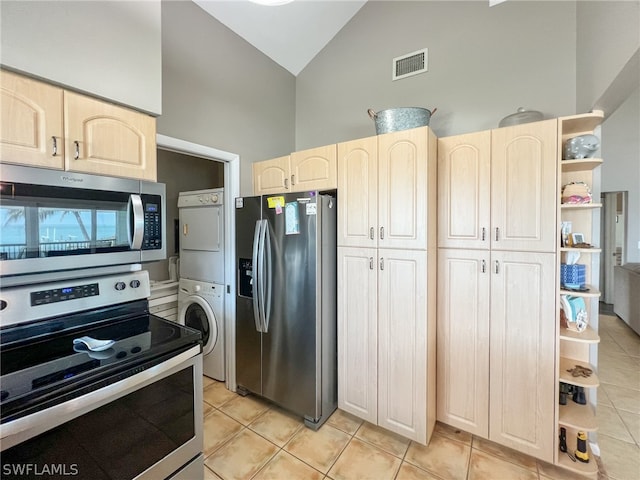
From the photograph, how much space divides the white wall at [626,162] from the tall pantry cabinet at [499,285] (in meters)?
5.07

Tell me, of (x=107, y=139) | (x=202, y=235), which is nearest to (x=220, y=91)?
(x=202, y=235)

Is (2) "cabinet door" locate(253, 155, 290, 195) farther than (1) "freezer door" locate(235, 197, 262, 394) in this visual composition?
Yes

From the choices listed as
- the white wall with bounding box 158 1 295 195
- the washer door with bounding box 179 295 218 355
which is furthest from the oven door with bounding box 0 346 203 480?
the white wall with bounding box 158 1 295 195

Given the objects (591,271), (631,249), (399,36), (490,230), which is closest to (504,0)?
(399,36)

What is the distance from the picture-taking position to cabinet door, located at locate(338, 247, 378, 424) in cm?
206

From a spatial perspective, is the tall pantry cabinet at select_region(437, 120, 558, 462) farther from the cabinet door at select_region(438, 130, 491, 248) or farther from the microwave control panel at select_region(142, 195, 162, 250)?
the microwave control panel at select_region(142, 195, 162, 250)

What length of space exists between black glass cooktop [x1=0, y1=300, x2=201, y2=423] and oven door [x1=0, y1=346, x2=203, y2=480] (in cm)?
4

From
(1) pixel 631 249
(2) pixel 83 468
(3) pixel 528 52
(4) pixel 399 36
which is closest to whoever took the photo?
(2) pixel 83 468

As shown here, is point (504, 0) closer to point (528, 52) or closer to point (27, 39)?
point (528, 52)

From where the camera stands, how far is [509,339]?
1810 millimetres

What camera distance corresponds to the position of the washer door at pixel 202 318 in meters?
2.73

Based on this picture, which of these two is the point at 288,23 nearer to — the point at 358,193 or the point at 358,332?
the point at 358,193

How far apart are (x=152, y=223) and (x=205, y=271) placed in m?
1.31

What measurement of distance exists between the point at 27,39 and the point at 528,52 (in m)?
2.90
